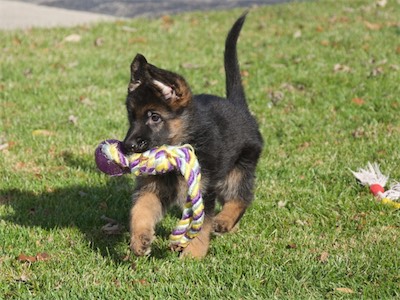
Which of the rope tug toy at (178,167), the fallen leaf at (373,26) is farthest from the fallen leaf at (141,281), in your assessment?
the fallen leaf at (373,26)

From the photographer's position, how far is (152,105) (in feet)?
13.8

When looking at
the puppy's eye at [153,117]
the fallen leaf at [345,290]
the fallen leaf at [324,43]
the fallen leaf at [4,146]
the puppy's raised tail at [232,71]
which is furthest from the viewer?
the fallen leaf at [324,43]

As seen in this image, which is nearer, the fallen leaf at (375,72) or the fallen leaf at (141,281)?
the fallen leaf at (141,281)

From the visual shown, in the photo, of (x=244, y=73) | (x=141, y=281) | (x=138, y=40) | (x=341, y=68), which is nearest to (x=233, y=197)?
(x=141, y=281)

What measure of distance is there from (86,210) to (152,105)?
1437 millimetres

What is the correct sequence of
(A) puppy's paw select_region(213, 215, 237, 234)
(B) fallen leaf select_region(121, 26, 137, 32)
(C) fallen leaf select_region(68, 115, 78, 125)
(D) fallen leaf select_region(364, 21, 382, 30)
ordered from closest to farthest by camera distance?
(A) puppy's paw select_region(213, 215, 237, 234)
(C) fallen leaf select_region(68, 115, 78, 125)
(D) fallen leaf select_region(364, 21, 382, 30)
(B) fallen leaf select_region(121, 26, 137, 32)

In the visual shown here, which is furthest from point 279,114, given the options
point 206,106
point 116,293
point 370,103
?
point 116,293

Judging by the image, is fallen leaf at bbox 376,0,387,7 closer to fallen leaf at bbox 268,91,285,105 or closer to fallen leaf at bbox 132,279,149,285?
fallen leaf at bbox 268,91,285,105

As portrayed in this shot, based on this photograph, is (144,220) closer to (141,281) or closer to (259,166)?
(141,281)

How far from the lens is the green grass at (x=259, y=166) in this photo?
4.16 m

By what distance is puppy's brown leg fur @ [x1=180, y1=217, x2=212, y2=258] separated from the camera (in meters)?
4.51

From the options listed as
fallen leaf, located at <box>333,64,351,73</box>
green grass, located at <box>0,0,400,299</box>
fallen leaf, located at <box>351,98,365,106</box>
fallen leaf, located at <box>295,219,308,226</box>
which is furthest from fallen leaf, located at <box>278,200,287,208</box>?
fallen leaf, located at <box>333,64,351,73</box>

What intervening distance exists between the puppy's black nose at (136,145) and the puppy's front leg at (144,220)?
36cm

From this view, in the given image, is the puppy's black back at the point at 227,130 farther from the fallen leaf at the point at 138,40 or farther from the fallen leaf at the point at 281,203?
the fallen leaf at the point at 138,40
